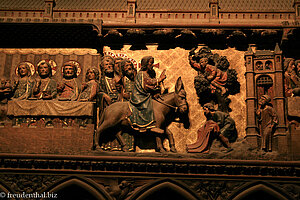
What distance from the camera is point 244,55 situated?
51.0 ft

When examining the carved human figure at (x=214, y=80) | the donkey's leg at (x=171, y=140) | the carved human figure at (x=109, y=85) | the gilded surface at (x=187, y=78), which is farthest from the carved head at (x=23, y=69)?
the carved human figure at (x=214, y=80)

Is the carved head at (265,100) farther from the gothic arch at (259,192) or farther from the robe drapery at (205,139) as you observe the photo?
the gothic arch at (259,192)

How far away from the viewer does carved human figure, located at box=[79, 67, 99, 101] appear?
14969 mm

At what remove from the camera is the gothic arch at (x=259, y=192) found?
13.8m

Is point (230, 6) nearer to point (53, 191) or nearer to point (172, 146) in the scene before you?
point (172, 146)

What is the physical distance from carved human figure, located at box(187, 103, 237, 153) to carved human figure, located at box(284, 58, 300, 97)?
1.74 meters

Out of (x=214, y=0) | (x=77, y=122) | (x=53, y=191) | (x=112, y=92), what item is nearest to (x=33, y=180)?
(x=53, y=191)

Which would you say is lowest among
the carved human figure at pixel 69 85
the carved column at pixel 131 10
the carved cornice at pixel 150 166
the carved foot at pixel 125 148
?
the carved cornice at pixel 150 166

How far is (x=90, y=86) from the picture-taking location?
15070 millimetres

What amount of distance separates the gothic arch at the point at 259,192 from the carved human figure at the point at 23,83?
19.5 feet

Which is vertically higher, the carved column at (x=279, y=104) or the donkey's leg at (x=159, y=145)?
the carved column at (x=279, y=104)

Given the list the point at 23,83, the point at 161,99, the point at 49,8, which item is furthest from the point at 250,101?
the point at 49,8

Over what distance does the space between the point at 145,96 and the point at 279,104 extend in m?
3.47

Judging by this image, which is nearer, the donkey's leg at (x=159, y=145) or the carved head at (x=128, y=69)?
the donkey's leg at (x=159, y=145)
